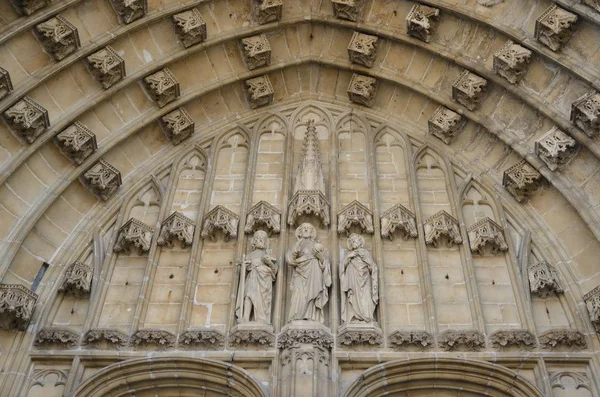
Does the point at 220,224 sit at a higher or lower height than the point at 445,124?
lower

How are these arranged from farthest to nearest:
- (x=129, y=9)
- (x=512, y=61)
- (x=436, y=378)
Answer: (x=129, y=9)
(x=512, y=61)
(x=436, y=378)

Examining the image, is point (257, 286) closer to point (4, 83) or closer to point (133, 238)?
point (133, 238)

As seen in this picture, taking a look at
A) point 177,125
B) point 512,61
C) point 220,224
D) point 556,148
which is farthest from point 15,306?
point 512,61

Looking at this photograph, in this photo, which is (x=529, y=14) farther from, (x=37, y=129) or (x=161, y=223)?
(x=37, y=129)

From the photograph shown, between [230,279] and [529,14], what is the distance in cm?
559

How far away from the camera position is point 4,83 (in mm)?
8664

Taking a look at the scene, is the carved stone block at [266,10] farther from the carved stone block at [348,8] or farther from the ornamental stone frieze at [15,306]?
the ornamental stone frieze at [15,306]

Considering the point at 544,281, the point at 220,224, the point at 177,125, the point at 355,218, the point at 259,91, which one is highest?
the point at 259,91

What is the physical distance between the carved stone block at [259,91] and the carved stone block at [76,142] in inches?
108

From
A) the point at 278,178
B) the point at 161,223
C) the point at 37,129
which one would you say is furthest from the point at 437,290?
the point at 37,129

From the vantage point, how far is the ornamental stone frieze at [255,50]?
1092cm

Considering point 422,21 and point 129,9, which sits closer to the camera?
point 129,9

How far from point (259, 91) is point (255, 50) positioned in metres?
0.67

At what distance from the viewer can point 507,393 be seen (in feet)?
25.2
